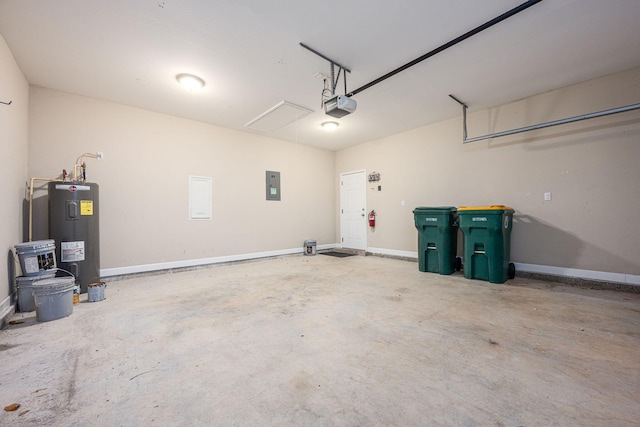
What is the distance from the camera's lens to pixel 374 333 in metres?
2.21

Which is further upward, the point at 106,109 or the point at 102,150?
the point at 106,109

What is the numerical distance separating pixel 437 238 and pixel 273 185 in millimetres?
3814

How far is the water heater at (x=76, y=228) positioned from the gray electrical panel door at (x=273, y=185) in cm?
320

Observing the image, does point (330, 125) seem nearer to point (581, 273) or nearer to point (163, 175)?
point (163, 175)

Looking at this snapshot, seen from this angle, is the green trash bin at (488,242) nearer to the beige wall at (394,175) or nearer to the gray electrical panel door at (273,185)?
the beige wall at (394,175)

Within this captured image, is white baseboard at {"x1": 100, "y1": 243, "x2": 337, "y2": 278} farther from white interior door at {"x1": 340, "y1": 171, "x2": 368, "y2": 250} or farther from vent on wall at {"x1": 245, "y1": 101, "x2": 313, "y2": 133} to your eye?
vent on wall at {"x1": 245, "y1": 101, "x2": 313, "y2": 133}

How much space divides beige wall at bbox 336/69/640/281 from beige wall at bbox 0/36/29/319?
591 cm

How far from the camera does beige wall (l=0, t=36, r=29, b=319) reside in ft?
8.55

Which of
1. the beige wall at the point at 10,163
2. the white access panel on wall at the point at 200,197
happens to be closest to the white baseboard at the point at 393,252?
the white access panel on wall at the point at 200,197

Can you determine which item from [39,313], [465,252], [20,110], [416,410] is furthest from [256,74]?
[465,252]

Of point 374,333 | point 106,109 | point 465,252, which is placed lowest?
point 374,333

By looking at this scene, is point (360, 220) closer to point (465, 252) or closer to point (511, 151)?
point (465, 252)

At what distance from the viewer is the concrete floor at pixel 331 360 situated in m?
1.33

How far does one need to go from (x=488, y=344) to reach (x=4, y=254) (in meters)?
4.76
